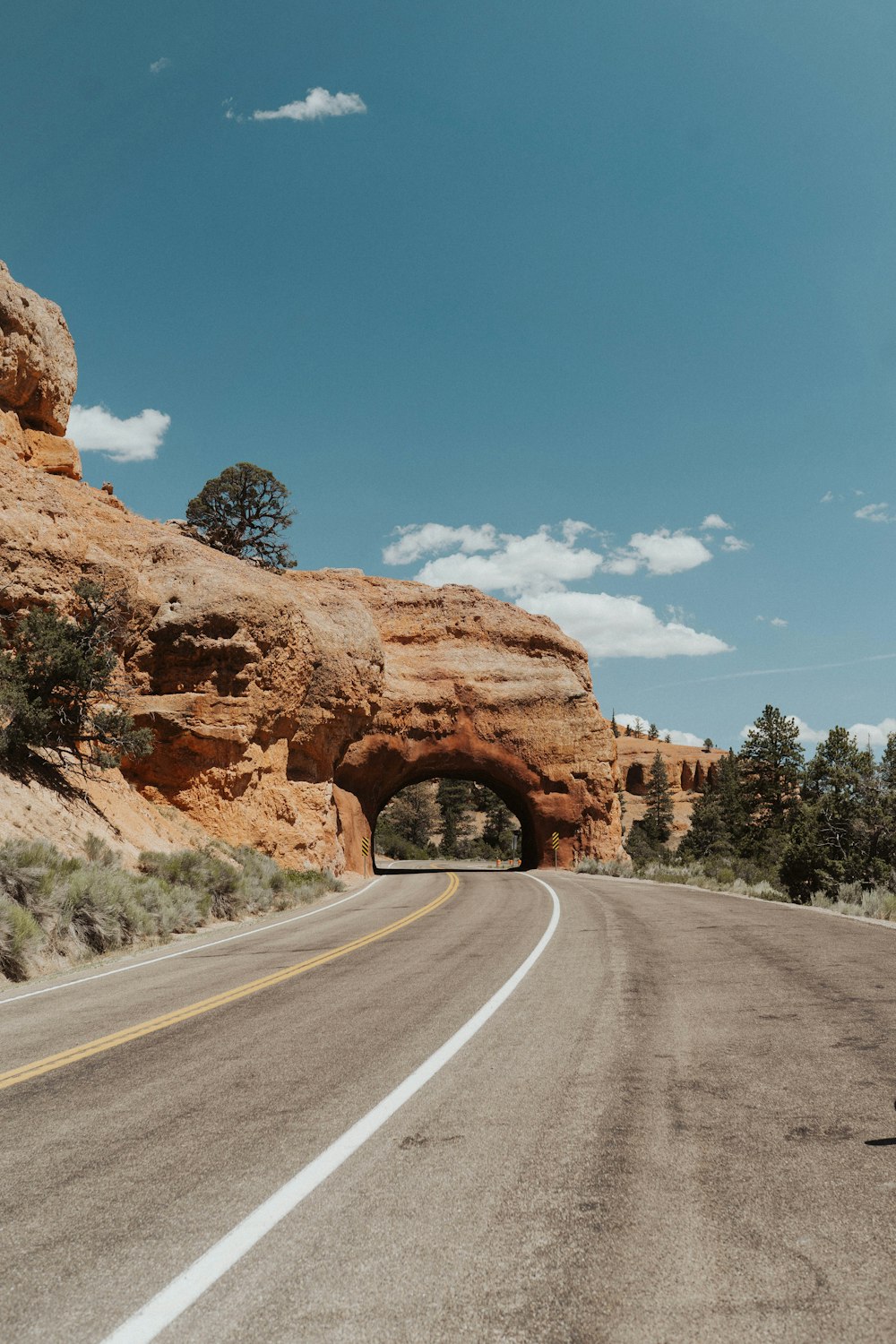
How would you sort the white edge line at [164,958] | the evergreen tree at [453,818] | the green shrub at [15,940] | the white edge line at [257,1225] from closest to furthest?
the white edge line at [257,1225] → the white edge line at [164,958] → the green shrub at [15,940] → the evergreen tree at [453,818]

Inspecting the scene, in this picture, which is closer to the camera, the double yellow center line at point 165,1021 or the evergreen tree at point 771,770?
the double yellow center line at point 165,1021

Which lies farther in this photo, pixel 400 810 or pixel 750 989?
pixel 400 810

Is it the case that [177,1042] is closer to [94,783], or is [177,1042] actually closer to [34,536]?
[94,783]

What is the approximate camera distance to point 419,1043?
6.22 metres

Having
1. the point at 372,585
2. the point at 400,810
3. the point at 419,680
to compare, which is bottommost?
the point at 400,810

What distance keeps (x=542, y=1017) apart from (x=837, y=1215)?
378cm

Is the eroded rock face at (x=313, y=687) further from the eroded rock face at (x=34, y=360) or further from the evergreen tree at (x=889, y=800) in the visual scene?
the evergreen tree at (x=889, y=800)

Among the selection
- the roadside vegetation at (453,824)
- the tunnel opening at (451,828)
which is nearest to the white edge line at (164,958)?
the tunnel opening at (451,828)

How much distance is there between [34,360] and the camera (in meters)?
27.6

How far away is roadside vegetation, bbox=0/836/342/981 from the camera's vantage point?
11.8m

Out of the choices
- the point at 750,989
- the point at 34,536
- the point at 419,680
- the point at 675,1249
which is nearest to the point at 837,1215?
the point at 675,1249

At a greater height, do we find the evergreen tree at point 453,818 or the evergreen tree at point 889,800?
the evergreen tree at point 889,800

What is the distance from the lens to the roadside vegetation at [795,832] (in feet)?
91.7

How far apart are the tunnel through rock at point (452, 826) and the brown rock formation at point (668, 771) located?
28175 mm
